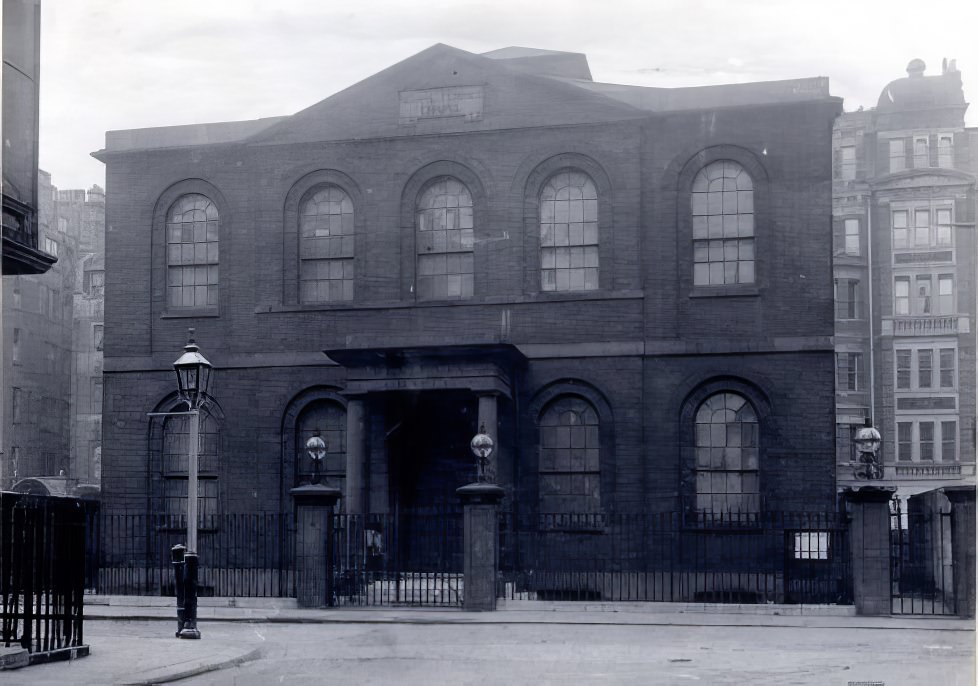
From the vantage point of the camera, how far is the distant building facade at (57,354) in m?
14.1

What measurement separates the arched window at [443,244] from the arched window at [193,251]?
10.5ft

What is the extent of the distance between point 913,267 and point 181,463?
963 centimetres

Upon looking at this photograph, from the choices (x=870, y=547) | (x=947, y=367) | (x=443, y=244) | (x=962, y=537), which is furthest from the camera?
(x=443, y=244)

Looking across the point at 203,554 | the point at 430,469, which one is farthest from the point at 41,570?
the point at 430,469

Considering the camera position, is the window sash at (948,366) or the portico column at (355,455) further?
the portico column at (355,455)

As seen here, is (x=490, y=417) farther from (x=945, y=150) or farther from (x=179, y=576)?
(x=945, y=150)

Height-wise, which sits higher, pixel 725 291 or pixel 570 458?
Result: pixel 725 291

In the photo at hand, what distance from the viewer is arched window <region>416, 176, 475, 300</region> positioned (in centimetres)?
2095

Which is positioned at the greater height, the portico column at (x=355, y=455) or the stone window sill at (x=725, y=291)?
the stone window sill at (x=725, y=291)

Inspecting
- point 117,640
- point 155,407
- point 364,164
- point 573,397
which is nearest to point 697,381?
point 573,397

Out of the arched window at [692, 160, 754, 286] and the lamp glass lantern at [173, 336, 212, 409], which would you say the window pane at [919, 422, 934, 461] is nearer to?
the arched window at [692, 160, 754, 286]

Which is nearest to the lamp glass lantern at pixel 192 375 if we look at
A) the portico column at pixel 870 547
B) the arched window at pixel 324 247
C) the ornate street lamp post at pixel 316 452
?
the arched window at pixel 324 247

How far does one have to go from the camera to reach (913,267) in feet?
46.6

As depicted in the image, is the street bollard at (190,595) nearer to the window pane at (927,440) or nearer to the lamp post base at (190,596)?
the lamp post base at (190,596)
